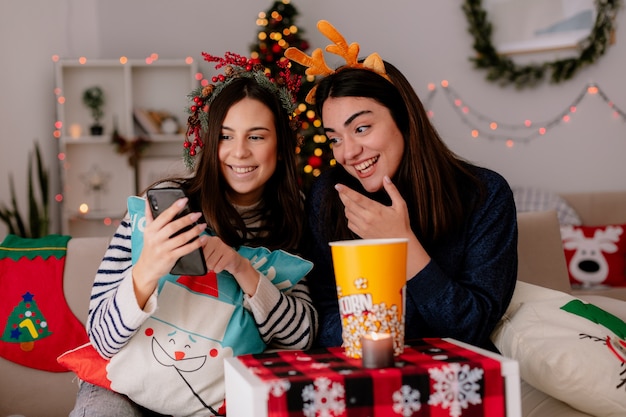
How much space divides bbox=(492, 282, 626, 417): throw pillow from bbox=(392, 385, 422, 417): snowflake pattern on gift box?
469mm

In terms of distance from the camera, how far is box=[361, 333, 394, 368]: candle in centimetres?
102

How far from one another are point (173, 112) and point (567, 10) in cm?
252

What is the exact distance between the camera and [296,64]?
4113 mm

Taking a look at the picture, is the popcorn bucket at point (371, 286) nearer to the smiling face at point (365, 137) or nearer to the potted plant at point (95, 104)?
the smiling face at point (365, 137)

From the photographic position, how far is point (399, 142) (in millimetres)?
1654

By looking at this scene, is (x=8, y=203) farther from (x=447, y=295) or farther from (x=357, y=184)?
(x=447, y=295)

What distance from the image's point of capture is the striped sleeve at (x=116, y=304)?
1.38 meters

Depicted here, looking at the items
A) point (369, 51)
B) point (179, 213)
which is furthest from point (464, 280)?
point (369, 51)

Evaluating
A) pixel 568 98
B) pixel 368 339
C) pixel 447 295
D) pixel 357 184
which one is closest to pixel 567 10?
pixel 568 98

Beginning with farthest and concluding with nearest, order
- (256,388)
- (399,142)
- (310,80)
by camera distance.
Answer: (310,80) → (399,142) → (256,388)

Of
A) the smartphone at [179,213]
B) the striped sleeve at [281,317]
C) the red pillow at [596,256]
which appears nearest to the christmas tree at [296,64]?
the red pillow at [596,256]

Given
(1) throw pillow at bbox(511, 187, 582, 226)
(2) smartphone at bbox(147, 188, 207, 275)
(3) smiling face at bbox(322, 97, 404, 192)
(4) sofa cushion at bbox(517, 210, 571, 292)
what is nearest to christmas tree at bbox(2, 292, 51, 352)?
(2) smartphone at bbox(147, 188, 207, 275)

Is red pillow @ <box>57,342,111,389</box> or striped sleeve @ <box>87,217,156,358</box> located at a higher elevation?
striped sleeve @ <box>87,217,156,358</box>

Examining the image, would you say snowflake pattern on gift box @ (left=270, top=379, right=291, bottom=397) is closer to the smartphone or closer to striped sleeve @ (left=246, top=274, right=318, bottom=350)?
the smartphone
